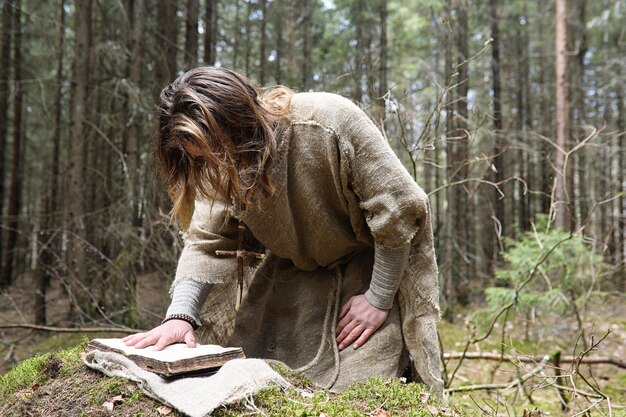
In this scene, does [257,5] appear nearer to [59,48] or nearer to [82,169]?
[59,48]

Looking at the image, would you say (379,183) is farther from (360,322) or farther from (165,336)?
→ (165,336)

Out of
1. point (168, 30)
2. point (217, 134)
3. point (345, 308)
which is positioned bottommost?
point (345, 308)

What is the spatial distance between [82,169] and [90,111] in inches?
54.1

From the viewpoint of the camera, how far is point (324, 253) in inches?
99.7

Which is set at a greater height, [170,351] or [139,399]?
[170,351]

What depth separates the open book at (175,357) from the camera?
175 centimetres

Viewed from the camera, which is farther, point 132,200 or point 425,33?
point 425,33

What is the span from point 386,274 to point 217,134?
3.41 ft

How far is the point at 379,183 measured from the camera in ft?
7.15

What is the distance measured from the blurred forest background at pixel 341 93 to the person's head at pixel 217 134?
196cm

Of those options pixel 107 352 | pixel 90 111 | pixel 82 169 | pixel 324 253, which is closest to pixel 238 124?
pixel 324 253

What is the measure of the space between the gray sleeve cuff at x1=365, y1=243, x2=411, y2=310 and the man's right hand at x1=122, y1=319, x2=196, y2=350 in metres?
0.88

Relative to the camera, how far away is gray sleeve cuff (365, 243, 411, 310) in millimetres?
2299

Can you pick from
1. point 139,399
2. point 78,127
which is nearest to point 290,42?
point 78,127
